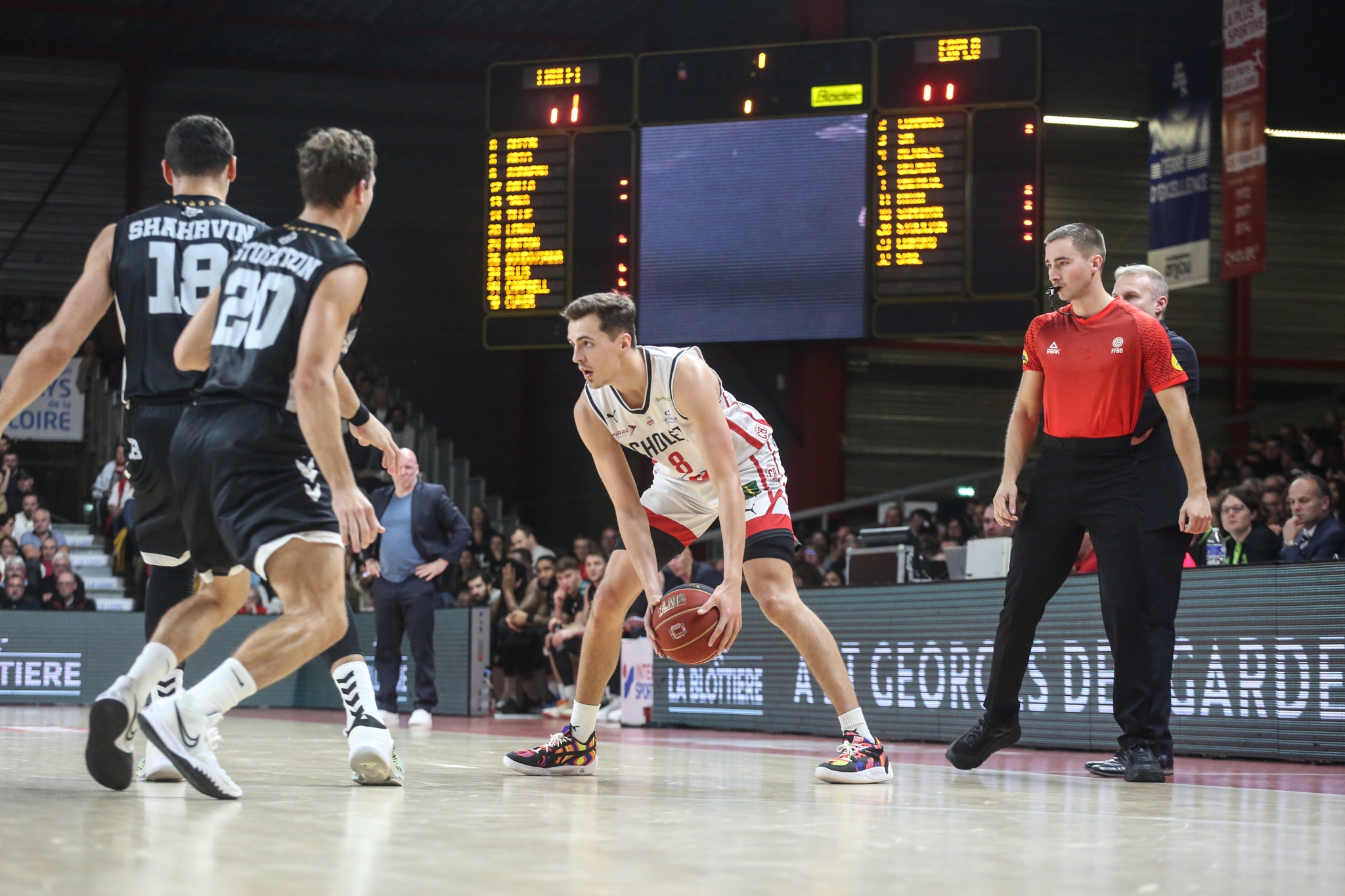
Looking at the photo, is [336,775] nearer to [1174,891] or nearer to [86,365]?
[1174,891]

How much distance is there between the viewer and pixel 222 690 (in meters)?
4.49

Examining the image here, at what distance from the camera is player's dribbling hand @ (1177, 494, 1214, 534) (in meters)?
5.82

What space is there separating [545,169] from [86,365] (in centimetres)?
1013

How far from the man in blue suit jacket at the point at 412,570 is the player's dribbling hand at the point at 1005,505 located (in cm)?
622

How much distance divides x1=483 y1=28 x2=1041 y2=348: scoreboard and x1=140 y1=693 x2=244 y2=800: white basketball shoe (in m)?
10.3

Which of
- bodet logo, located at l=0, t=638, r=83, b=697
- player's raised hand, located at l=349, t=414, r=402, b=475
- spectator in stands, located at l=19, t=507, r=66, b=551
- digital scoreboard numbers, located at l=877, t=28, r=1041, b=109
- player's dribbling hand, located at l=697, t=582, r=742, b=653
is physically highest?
digital scoreboard numbers, located at l=877, t=28, r=1041, b=109

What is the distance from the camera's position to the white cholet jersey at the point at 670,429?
581cm

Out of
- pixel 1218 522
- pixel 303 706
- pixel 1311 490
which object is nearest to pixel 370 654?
pixel 303 706

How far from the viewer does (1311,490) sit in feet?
29.1

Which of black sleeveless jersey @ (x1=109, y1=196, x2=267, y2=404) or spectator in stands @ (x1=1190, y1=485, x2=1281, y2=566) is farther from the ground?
black sleeveless jersey @ (x1=109, y1=196, x2=267, y2=404)

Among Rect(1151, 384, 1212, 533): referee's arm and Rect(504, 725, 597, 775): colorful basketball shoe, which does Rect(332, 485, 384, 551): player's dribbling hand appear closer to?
Rect(504, 725, 597, 775): colorful basketball shoe

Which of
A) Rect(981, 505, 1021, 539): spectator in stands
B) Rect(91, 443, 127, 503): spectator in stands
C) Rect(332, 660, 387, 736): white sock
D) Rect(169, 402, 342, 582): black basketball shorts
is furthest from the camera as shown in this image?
Rect(91, 443, 127, 503): spectator in stands

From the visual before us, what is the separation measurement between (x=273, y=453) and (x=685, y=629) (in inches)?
67.0

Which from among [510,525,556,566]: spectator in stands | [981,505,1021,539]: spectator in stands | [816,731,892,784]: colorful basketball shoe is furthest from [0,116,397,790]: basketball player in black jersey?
[510,525,556,566]: spectator in stands
